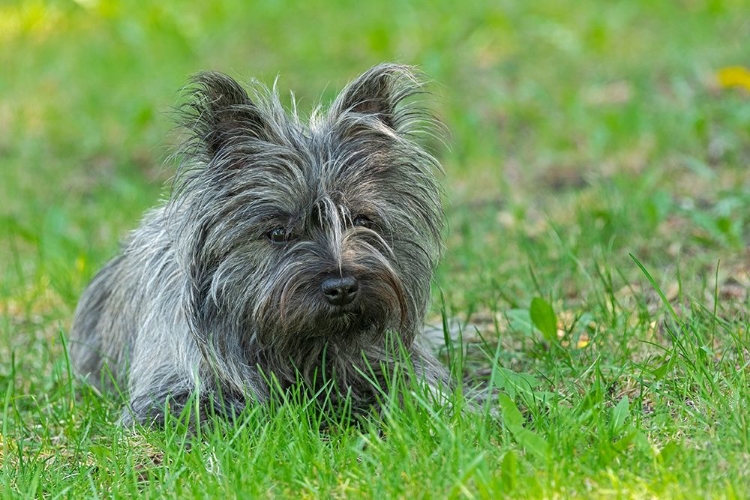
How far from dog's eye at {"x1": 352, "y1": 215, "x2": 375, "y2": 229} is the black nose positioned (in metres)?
0.37

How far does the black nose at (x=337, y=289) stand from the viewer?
3941mm

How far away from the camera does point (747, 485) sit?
3088 mm

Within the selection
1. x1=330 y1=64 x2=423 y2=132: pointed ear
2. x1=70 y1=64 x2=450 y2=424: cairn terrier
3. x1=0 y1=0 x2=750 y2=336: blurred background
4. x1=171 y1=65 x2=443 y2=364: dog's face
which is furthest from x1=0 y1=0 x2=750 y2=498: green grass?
x1=330 y1=64 x2=423 y2=132: pointed ear

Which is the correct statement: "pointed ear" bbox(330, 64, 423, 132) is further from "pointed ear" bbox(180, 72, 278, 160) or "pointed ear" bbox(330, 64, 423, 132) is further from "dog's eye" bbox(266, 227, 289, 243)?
"dog's eye" bbox(266, 227, 289, 243)

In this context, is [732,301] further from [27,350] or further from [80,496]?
[27,350]

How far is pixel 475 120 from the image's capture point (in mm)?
9172

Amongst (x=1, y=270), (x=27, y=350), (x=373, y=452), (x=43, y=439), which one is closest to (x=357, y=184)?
(x=373, y=452)

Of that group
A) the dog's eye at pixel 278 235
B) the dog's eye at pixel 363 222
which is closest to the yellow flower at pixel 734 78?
the dog's eye at pixel 363 222

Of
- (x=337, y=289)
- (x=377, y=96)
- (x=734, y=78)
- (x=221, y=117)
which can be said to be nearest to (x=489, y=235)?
(x=377, y=96)

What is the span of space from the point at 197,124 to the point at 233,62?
6975 mm

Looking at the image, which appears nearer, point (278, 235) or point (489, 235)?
point (278, 235)

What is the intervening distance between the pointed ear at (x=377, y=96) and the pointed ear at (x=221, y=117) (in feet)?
1.28

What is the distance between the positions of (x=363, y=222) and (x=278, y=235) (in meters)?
0.35

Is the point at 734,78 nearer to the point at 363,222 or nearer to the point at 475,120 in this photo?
the point at 475,120
